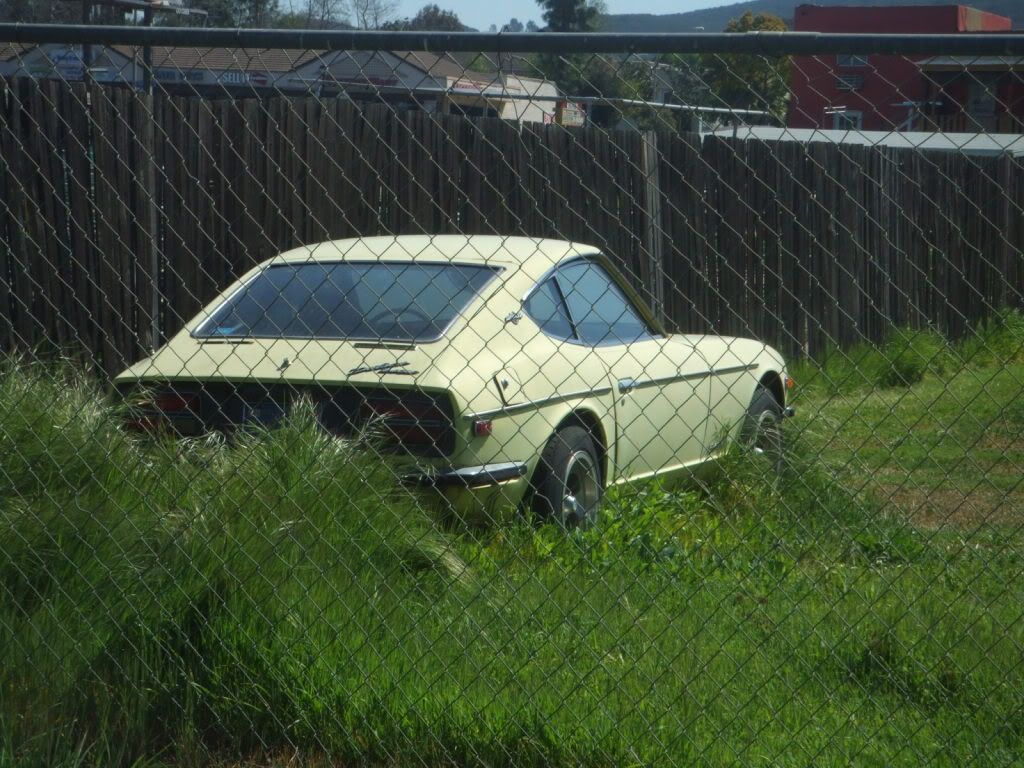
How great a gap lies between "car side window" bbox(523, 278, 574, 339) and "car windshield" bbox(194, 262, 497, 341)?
8.3 inches

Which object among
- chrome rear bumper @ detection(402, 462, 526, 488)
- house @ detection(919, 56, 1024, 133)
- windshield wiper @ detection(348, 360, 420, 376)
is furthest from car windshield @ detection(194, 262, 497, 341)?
house @ detection(919, 56, 1024, 133)

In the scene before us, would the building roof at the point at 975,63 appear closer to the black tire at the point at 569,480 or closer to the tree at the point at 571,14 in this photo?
the black tire at the point at 569,480

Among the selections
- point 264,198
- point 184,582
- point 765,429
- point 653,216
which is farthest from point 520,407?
point 264,198

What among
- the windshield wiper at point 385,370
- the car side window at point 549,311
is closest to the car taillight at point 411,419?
the windshield wiper at point 385,370

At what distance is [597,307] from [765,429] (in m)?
0.91

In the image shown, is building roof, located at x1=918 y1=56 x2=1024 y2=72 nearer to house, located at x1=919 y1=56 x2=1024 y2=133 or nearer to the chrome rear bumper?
house, located at x1=919 y1=56 x2=1024 y2=133

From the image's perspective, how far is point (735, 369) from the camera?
5934 mm

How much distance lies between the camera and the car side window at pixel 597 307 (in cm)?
546

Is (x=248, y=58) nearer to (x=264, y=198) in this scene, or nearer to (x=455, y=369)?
(x=455, y=369)

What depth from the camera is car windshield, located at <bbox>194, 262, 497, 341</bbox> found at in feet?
16.2

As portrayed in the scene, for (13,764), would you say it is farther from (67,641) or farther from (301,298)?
(301,298)

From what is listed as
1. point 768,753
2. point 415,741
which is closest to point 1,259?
point 415,741

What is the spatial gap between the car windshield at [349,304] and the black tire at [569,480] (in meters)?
0.63

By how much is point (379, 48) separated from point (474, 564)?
5.48 ft
